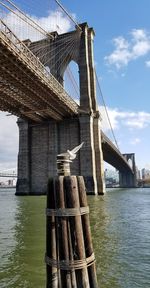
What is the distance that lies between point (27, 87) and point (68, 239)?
35658 mm

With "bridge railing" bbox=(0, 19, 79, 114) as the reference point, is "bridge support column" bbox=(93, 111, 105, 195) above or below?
below

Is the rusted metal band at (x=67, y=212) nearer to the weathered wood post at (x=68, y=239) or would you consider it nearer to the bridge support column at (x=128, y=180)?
the weathered wood post at (x=68, y=239)

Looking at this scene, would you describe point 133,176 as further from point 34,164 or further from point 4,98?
point 4,98

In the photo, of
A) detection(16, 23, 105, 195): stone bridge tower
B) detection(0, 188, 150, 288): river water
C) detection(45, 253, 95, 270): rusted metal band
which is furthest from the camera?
detection(16, 23, 105, 195): stone bridge tower

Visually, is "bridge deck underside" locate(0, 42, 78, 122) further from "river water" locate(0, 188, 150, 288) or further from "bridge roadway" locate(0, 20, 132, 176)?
"river water" locate(0, 188, 150, 288)

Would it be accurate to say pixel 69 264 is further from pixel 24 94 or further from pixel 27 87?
pixel 24 94

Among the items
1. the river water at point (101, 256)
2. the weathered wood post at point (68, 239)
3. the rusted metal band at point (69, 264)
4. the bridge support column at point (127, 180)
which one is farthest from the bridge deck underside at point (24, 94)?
the bridge support column at point (127, 180)

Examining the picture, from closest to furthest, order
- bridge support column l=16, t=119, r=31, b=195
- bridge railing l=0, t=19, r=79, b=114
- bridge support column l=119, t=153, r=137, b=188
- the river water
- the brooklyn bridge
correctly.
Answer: the river water, bridge railing l=0, t=19, r=79, b=114, the brooklyn bridge, bridge support column l=16, t=119, r=31, b=195, bridge support column l=119, t=153, r=137, b=188

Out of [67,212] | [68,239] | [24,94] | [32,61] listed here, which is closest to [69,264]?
[68,239]

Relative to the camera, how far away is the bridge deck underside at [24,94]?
31656mm

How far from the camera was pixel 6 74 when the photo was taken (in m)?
34.3

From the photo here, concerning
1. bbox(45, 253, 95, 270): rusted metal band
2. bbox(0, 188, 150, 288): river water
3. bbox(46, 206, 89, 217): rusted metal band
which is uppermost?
bbox(46, 206, 89, 217): rusted metal band

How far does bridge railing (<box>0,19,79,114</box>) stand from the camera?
A: 27.0 meters

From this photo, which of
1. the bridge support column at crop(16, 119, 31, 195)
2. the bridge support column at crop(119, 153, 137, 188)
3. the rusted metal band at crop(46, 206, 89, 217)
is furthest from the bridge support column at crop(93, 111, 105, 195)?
the bridge support column at crop(119, 153, 137, 188)
